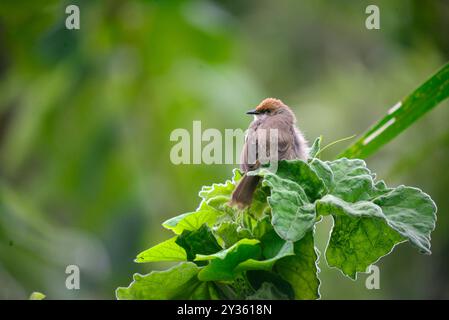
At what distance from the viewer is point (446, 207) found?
A: 7809mm

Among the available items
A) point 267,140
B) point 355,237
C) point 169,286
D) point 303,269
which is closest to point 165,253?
point 169,286

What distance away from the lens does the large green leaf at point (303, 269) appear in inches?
91.6

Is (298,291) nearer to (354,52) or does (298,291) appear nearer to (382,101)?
(382,101)

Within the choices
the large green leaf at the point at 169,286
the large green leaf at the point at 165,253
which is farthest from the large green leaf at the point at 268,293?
the large green leaf at the point at 165,253

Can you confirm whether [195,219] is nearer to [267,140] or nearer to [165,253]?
[165,253]

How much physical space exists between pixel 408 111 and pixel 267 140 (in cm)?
64

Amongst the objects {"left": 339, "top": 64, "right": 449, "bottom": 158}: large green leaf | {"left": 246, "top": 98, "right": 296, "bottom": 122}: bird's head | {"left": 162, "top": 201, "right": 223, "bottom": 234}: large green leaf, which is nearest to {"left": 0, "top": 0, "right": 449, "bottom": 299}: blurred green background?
{"left": 246, "top": 98, "right": 296, "bottom": 122}: bird's head

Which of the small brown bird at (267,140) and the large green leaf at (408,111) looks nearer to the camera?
the small brown bird at (267,140)

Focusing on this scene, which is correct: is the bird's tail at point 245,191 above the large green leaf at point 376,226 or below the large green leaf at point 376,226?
above

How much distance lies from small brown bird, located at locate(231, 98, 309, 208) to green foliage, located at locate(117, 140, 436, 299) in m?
0.06

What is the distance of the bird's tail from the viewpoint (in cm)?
249

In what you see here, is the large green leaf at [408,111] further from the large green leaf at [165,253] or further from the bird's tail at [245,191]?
the large green leaf at [165,253]

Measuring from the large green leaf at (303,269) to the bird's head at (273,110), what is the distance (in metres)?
1.75
